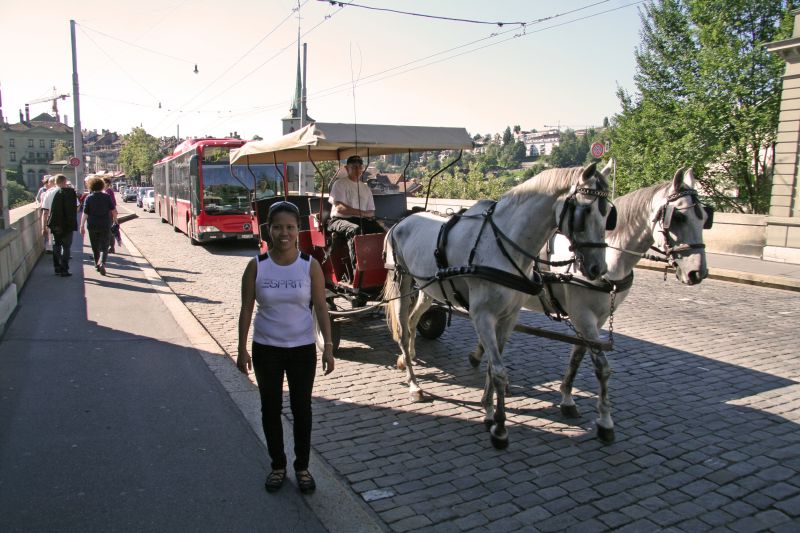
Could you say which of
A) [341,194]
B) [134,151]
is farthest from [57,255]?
[134,151]

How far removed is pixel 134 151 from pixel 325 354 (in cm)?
9243

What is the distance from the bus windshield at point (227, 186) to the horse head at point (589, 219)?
1479cm

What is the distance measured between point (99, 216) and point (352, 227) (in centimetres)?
770

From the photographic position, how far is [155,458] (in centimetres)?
429

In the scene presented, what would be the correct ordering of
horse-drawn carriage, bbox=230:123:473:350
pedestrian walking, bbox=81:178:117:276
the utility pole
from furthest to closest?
the utility pole → pedestrian walking, bbox=81:178:117:276 → horse-drawn carriage, bbox=230:123:473:350

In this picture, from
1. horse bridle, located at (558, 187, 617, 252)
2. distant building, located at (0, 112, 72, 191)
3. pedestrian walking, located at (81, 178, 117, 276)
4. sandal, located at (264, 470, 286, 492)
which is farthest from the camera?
distant building, located at (0, 112, 72, 191)

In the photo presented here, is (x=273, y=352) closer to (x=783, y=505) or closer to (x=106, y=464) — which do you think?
(x=106, y=464)

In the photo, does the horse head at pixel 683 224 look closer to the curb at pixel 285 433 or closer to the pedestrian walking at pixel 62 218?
the curb at pixel 285 433

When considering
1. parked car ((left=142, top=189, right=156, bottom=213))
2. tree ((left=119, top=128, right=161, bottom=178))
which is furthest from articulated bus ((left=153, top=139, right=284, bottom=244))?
tree ((left=119, top=128, right=161, bottom=178))

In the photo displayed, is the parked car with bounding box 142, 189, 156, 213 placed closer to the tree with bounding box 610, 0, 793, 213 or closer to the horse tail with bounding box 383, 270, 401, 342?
the tree with bounding box 610, 0, 793, 213

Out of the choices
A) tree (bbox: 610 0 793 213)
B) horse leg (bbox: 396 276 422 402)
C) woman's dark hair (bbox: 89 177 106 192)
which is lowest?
horse leg (bbox: 396 276 422 402)

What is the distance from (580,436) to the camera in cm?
484

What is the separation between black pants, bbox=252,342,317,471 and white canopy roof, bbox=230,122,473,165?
9.61 ft

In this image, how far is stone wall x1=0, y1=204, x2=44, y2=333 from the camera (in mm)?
8055
